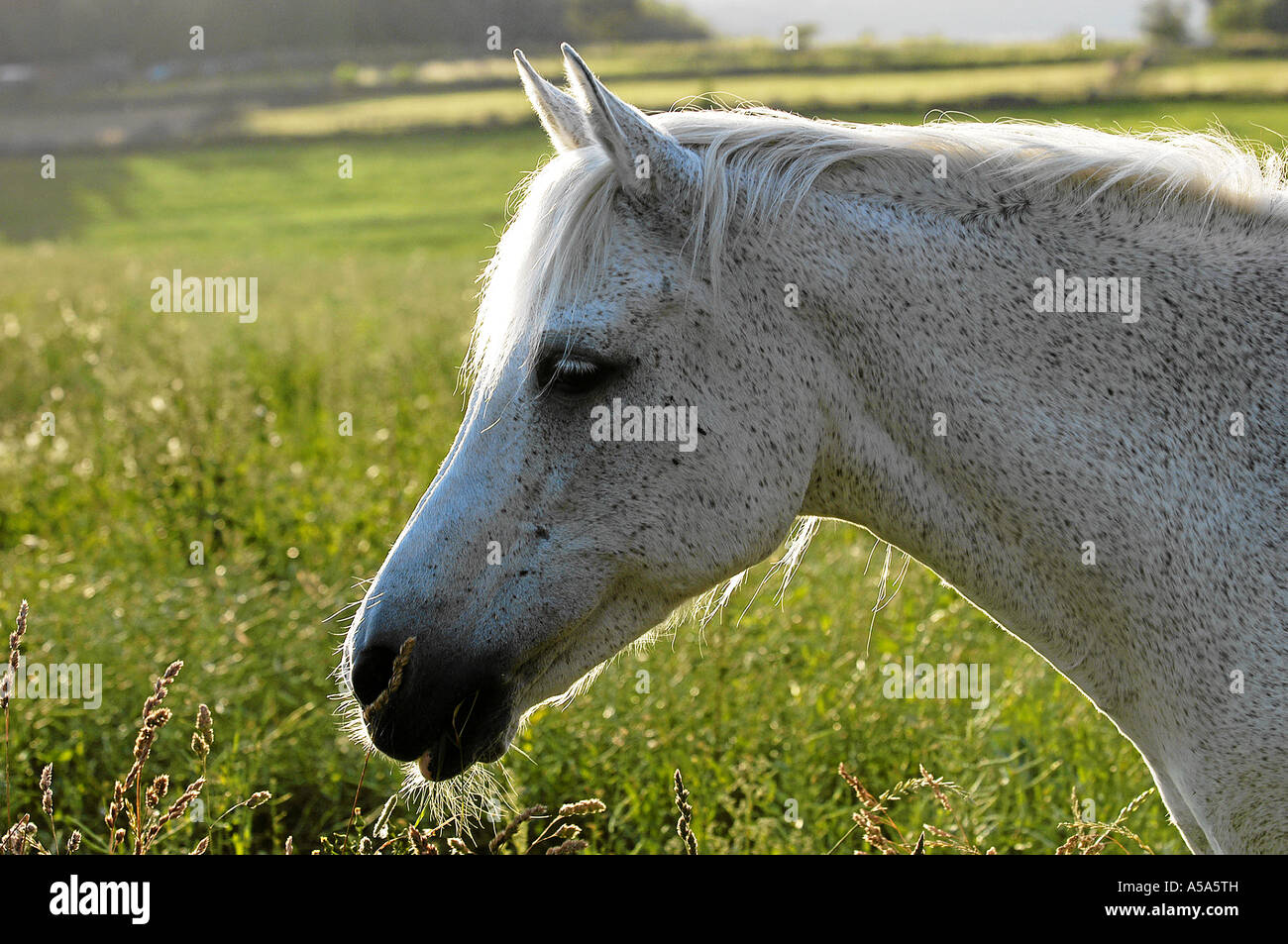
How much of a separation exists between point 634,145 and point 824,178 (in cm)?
46

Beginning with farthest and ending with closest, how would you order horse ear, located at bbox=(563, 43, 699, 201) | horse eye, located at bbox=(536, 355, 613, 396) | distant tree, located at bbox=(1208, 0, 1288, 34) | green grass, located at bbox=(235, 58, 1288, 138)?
distant tree, located at bbox=(1208, 0, 1288, 34) < green grass, located at bbox=(235, 58, 1288, 138) < horse eye, located at bbox=(536, 355, 613, 396) < horse ear, located at bbox=(563, 43, 699, 201)

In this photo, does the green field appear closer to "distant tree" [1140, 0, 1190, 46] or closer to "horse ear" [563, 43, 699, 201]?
"horse ear" [563, 43, 699, 201]

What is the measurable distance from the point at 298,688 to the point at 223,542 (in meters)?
1.89

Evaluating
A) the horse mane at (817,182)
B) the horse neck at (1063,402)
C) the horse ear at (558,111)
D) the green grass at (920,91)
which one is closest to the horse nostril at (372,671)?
the horse mane at (817,182)

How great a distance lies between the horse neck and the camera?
212 cm

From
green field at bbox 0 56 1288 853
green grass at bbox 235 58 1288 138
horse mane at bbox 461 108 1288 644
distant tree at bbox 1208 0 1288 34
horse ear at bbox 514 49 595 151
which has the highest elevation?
distant tree at bbox 1208 0 1288 34

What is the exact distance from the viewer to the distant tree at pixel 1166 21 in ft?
132

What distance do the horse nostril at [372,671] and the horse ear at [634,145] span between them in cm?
113

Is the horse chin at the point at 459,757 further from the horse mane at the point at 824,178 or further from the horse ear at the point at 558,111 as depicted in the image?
the horse ear at the point at 558,111

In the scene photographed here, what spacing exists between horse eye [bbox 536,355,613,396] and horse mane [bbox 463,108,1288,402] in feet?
0.20

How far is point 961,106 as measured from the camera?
25719 mm

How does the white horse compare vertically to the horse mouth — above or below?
above

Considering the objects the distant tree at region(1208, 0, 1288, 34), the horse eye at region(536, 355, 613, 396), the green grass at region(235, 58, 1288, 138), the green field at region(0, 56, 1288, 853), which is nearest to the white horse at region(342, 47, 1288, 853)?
the horse eye at region(536, 355, 613, 396)

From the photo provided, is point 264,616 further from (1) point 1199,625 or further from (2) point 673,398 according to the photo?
(1) point 1199,625
